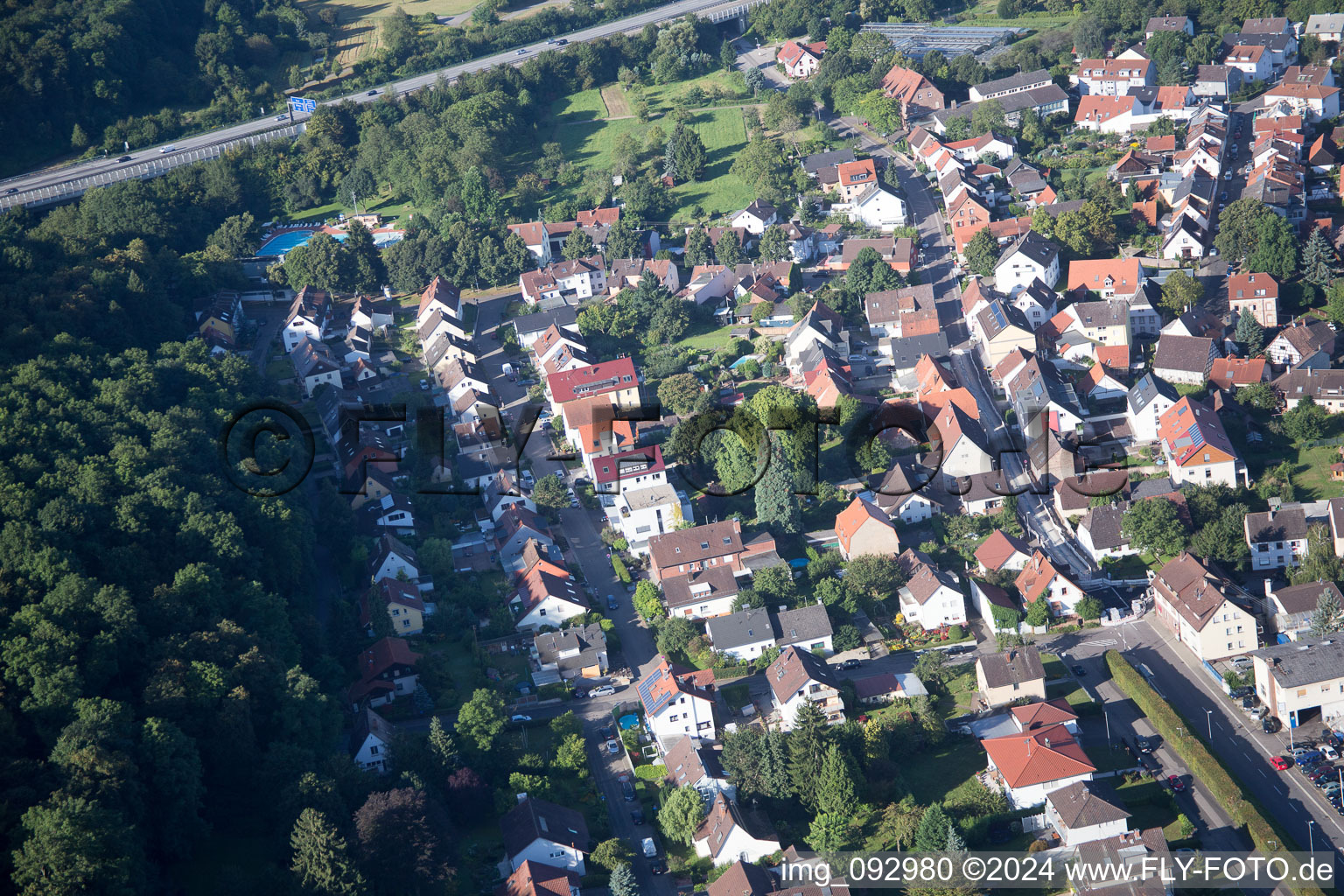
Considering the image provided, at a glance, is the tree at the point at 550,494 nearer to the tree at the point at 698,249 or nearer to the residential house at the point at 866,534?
the residential house at the point at 866,534

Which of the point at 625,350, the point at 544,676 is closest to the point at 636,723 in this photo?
the point at 544,676

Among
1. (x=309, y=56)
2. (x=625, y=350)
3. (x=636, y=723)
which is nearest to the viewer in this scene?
(x=636, y=723)

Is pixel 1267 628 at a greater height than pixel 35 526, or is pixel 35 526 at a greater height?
pixel 35 526

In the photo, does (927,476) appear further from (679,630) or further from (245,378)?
(245,378)

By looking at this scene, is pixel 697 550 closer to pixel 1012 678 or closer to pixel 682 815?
pixel 1012 678

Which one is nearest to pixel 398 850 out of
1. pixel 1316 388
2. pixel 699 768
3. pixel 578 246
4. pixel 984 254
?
pixel 699 768

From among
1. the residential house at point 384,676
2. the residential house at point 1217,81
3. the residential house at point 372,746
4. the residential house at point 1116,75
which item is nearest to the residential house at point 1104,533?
the residential house at point 384,676

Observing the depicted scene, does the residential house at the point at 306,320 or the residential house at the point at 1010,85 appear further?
the residential house at the point at 1010,85
